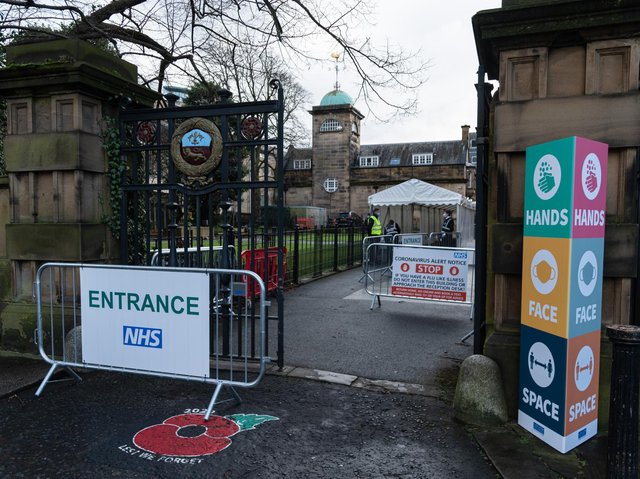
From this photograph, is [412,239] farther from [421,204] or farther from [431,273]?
[431,273]

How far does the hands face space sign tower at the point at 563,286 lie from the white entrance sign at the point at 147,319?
8.40 ft

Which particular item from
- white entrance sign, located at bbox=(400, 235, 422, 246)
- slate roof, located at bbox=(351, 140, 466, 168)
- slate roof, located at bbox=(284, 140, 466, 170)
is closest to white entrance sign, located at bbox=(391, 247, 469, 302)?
white entrance sign, located at bbox=(400, 235, 422, 246)

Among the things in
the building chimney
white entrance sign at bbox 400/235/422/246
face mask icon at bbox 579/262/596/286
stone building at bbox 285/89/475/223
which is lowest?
white entrance sign at bbox 400/235/422/246

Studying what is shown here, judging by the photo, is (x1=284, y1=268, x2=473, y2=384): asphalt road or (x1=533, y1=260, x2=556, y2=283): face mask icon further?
(x1=284, y1=268, x2=473, y2=384): asphalt road

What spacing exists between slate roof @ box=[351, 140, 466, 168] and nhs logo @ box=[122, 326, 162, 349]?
155 feet

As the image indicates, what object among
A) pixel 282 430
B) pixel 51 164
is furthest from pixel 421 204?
pixel 282 430

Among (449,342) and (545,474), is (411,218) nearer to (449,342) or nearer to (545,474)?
(449,342)

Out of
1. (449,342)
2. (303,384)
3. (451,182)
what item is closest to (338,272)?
(449,342)

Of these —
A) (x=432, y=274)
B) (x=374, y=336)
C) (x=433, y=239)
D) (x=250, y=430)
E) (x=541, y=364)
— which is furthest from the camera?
(x=433, y=239)

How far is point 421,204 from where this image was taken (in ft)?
67.7

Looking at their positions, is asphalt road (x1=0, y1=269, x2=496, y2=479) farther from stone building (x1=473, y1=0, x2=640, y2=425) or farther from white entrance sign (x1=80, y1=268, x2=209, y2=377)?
stone building (x1=473, y1=0, x2=640, y2=425)

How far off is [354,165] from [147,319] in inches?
1878

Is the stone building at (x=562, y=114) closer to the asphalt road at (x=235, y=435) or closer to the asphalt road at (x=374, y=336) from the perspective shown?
the asphalt road at (x=235, y=435)

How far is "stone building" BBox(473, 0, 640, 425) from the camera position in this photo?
3.66 meters
